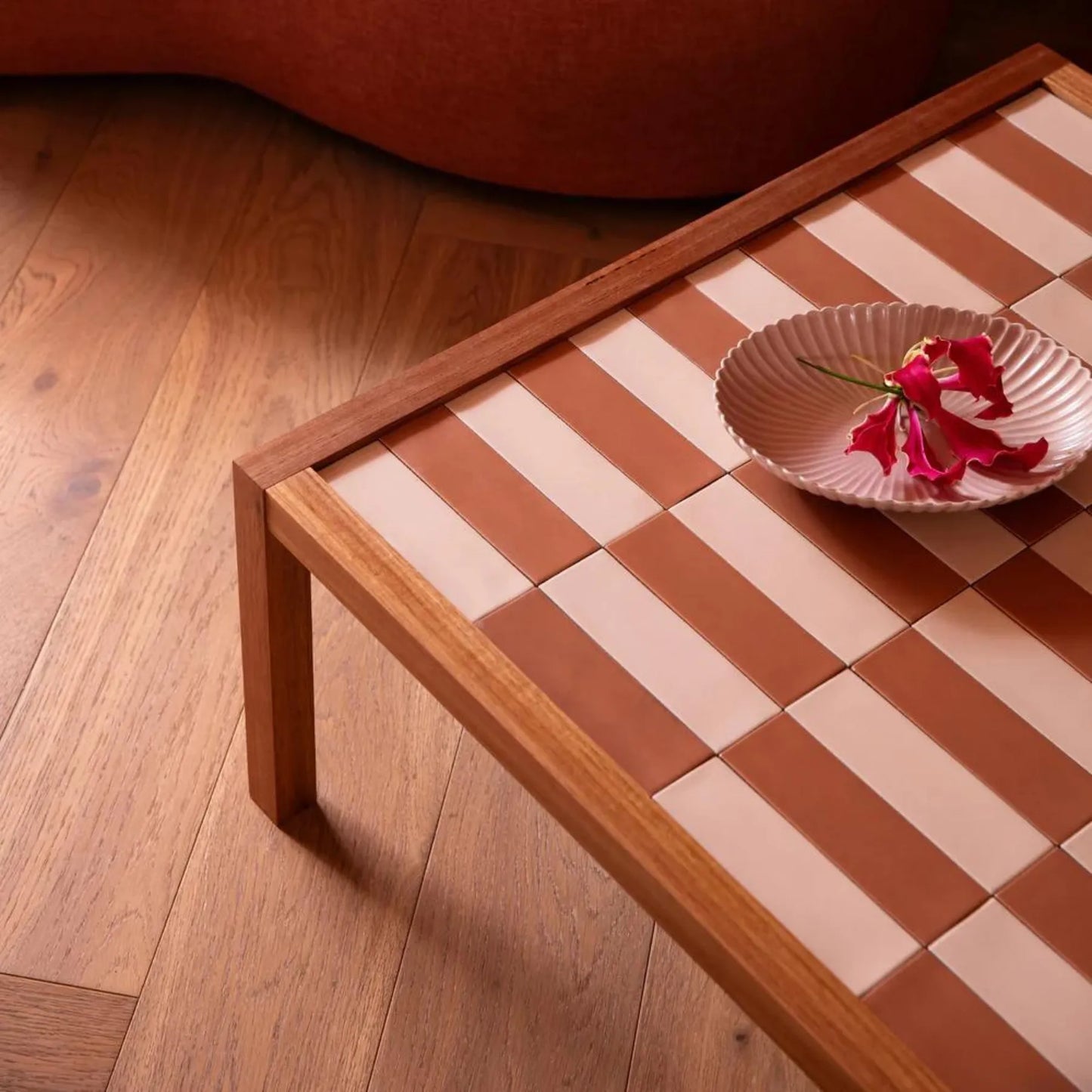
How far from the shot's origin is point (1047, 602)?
39.4 inches

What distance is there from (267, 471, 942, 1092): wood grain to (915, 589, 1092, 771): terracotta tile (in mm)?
240

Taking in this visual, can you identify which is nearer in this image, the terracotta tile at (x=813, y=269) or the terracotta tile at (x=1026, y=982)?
the terracotta tile at (x=1026, y=982)

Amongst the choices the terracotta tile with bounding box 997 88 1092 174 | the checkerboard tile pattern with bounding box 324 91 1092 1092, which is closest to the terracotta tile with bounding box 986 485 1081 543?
the checkerboard tile pattern with bounding box 324 91 1092 1092

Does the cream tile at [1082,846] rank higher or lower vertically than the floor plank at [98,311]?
higher

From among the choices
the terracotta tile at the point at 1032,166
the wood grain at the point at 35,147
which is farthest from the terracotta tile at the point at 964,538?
the wood grain at the point at 35,147

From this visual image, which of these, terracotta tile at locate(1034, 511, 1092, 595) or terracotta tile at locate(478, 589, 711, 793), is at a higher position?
terracotta tile at locate(1034, 511, 1092, 595)

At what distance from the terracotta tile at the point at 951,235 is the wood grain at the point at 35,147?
1.09 metres

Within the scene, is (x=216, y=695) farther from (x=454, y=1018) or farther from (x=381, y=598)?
(x=381, y=598)

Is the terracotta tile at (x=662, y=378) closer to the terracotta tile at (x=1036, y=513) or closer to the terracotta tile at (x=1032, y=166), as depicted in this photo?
the terracotta tile at (x=1036, y=513)

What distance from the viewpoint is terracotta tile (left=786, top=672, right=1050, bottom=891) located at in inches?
34.3

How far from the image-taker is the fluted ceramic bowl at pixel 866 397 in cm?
105

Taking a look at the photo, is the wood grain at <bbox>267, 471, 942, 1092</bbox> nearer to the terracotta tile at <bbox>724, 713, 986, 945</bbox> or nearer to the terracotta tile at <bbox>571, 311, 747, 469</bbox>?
the terracotta tile at <bbox>724, 713, 986, 945</bbox>

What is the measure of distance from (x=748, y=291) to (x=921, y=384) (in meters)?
0.22

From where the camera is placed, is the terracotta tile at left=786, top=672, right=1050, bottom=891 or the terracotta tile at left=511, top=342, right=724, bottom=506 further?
the terracotta tile at left=511, top=342, right=724, bottom=506
